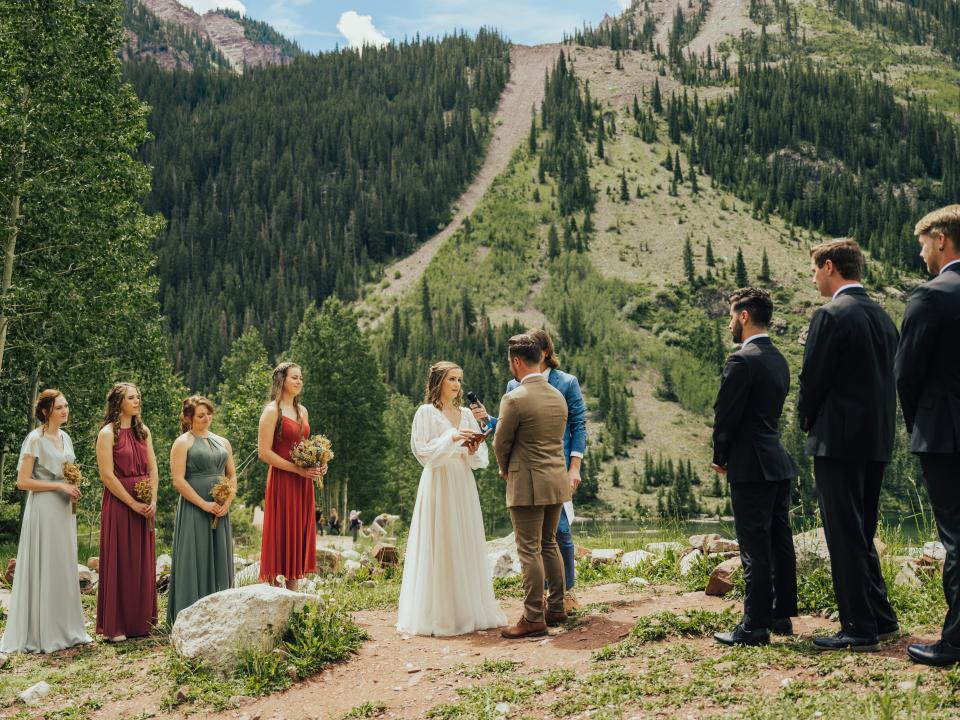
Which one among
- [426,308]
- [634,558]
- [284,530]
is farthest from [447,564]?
[426,308]

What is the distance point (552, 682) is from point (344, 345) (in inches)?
1502

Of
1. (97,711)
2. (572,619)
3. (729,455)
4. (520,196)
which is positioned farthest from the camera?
(520,196)

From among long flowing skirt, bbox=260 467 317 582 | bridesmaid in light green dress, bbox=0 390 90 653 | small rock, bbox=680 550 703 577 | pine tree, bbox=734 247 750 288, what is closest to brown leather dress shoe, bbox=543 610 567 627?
small rock, bbox=680 550 703 577

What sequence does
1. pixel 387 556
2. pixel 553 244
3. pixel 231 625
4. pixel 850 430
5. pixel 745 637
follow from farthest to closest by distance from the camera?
pixel 553 244, pixel 387 556, pixel 231 625, pixel 745 637, pixel 850 430

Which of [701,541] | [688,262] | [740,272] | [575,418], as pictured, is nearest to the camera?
[575,418]

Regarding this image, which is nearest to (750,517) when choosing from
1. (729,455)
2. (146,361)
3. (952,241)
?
(729,455)

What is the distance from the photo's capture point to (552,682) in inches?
225

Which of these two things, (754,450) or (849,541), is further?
(754,450)

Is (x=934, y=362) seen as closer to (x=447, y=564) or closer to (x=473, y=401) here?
(x=473, y=401)

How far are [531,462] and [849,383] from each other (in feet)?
8.69

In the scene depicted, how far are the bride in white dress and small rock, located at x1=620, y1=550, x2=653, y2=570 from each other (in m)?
2.67

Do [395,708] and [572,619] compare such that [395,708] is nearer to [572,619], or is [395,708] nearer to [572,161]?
[572,619]

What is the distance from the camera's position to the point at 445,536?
305 inches

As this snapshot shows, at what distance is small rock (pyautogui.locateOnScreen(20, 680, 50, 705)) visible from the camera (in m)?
6.75
